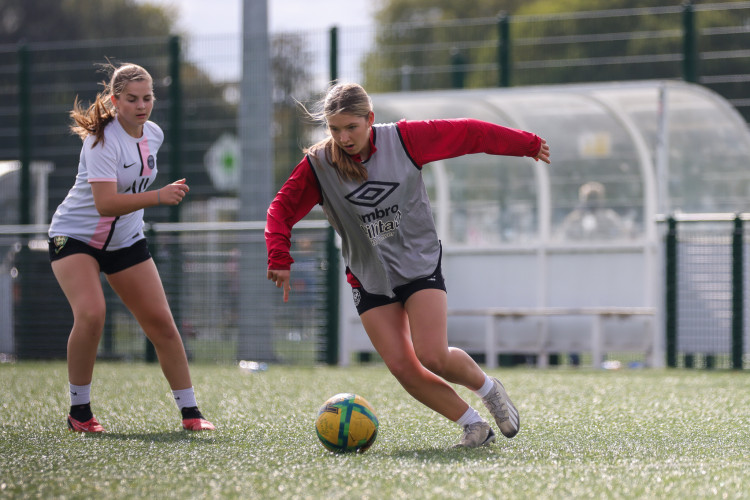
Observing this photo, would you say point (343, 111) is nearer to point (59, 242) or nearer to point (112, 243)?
point (112, 243)

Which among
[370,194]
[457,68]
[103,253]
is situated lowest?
[103,253]

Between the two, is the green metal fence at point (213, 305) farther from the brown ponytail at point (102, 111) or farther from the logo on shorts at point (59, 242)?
the brown ponytail at point (102, 111)

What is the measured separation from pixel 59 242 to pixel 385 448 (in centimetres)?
219

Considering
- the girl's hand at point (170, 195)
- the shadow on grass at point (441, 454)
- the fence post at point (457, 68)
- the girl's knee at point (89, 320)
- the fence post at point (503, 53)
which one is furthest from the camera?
the fence post at point (457, 68)

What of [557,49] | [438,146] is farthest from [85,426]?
[557,49]

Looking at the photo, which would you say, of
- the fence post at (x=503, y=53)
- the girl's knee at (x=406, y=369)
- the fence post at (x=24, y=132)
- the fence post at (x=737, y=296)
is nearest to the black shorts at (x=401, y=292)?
the girl's knee at (x=406, y=369)

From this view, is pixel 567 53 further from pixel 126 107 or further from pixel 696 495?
pixel 696 495

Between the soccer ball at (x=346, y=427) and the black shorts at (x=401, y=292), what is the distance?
1.58 ft

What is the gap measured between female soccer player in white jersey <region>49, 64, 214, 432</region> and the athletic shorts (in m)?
1.29

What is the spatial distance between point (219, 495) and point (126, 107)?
2.52m

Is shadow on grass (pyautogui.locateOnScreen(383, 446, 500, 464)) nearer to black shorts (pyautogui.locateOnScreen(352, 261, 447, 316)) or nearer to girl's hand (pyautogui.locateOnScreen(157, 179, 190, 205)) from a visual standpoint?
black shorts (pyautogui.locateOnScreen(352, 261, 447, 316))

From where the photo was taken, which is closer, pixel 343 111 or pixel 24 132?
pixel 343 111

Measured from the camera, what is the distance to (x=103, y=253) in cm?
566

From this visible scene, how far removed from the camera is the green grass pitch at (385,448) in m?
3.80
